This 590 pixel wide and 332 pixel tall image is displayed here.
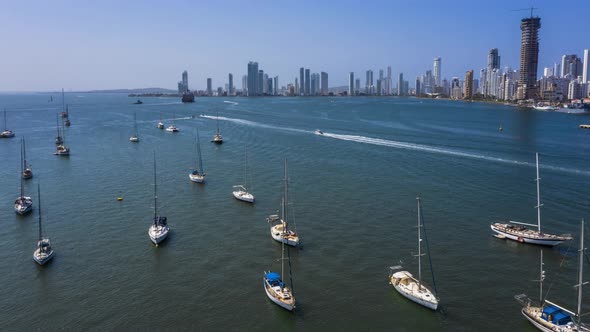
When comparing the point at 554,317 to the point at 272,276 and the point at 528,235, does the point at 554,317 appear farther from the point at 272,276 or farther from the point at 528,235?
the point at 272,276

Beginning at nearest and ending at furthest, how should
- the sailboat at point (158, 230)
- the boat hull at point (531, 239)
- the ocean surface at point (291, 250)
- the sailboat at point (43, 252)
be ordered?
the ocean surface at point (291, 250) < the sailboat at point (43, 252) < the boat hull at point (531, 239) < the sailboat at point (158, 230)

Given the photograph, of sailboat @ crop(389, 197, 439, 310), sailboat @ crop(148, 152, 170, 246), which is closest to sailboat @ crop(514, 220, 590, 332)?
sailboat @ crop(389, 197, 439, 310)

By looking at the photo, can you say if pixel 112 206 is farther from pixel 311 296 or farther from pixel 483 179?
→ pixel 483 179

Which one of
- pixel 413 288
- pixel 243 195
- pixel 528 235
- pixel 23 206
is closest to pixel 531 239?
pixel 528 235

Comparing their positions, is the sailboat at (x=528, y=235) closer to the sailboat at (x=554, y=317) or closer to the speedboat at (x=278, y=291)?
the sailboat at (x=554, y=317)

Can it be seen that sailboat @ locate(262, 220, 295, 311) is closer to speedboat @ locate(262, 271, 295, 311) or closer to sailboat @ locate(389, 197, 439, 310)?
speedboat @ locate(262, 271, 295, 311)

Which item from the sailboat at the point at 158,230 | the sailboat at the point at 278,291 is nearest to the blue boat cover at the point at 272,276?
the sailboat at the point at 278,291

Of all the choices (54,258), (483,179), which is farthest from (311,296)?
(483,179)
